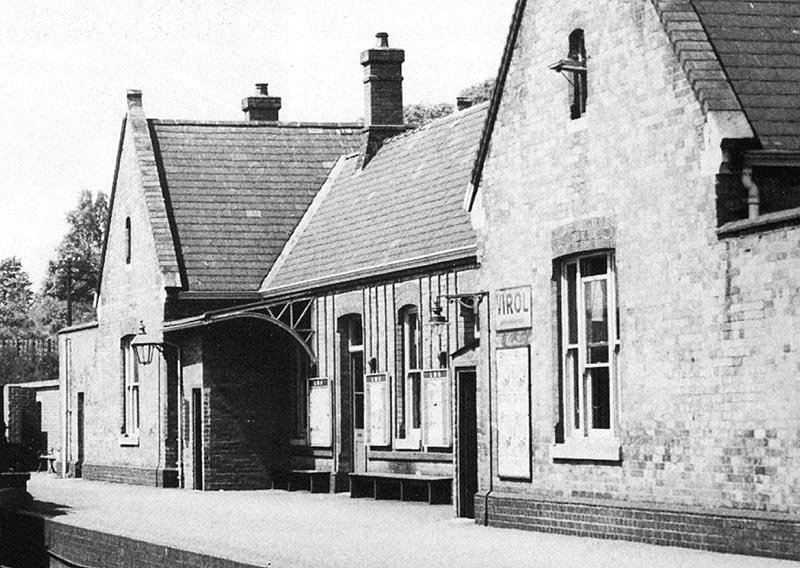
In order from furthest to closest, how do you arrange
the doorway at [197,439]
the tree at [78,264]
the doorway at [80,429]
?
the tree at [78,264] < the doorway at [80,429] < the doorway at [197,439]

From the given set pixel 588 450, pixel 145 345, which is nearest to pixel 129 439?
pixel 145 345

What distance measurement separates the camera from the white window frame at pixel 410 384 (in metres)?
26.0

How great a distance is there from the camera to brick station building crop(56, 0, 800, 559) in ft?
52.8

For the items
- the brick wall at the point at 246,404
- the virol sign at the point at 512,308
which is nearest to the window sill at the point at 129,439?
the brick wall at the point at 246,404

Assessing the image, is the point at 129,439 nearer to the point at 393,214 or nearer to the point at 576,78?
the point at 393,214

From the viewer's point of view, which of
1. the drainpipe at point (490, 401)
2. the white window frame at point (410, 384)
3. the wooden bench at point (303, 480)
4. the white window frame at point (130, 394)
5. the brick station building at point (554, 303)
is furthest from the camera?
the white window frame at point (130, 394)

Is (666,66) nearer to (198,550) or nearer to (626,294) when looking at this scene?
(626,294)

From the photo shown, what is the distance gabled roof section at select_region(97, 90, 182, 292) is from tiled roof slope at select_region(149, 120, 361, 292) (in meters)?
0.20

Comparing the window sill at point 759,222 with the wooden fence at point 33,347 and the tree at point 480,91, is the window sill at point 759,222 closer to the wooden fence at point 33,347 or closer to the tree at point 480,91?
the tree at point 480,91

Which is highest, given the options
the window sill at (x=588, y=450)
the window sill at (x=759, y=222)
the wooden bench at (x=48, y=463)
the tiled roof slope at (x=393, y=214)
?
the tiled roof slope at (x=393, y=214)

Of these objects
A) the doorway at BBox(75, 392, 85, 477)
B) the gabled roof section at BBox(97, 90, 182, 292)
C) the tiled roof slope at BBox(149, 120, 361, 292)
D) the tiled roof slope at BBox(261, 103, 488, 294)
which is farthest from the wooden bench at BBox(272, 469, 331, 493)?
the doorway at BBox(75, 392, 85, 477)

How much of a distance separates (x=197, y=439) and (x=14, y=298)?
69.1 meters

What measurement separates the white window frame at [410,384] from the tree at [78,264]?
61.6m

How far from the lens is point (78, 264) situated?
8606cm
